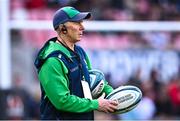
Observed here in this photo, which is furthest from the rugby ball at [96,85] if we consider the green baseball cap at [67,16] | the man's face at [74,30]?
the green baseball cap at [67,16]

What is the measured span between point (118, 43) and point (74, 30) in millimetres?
9087

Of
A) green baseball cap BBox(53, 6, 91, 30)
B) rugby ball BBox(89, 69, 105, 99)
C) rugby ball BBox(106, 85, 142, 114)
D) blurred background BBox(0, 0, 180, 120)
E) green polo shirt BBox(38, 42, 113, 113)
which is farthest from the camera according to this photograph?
blurred background BBox(0, 0, 180, 120)

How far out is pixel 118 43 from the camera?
16266 millimetres

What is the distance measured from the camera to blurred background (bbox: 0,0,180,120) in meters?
15.4

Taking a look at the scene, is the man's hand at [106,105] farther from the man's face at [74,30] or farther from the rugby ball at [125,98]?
the man's face at [74,30]

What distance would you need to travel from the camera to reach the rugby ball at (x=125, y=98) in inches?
290

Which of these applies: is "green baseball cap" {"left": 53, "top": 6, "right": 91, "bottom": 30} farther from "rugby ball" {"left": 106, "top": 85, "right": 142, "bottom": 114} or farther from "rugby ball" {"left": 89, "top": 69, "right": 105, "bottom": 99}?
"rugby ball" {"left": 106, "top": 85, "right": 142, "bottom": 114}

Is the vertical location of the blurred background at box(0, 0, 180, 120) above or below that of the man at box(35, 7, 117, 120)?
below

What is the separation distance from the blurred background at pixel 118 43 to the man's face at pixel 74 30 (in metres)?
7.84

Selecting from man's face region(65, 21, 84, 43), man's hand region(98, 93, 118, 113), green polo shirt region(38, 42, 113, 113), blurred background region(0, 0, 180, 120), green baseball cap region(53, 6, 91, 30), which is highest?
green baseball cap region(53, 6, 91, 30)

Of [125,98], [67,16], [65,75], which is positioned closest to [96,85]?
[125,98]

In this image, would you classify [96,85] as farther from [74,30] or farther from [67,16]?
[67,16]

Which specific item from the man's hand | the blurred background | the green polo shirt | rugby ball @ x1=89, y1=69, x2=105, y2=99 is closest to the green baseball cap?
the green polo shirt

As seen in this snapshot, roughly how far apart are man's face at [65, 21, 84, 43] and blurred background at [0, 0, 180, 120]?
25.7 feet
